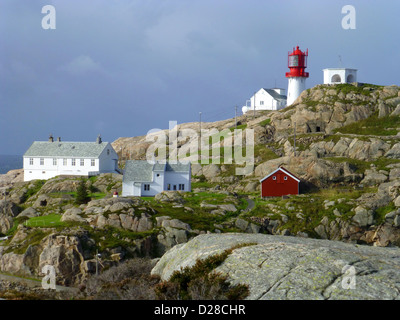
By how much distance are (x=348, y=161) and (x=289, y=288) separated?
2290 inches

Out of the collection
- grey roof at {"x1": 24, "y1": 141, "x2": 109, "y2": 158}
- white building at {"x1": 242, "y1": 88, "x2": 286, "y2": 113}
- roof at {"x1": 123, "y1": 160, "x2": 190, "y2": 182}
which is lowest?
roof at {"x1": 123, "y1": 160, "x2": 190, "y2": 182}

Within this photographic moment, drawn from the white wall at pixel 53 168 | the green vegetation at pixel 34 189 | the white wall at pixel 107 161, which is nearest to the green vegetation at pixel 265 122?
the white wall at pixel 107 161

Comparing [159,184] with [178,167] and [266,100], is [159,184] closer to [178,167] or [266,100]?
[178,167]

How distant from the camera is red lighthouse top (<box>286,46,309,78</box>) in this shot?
4195 inches

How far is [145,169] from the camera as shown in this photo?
68.8 metres

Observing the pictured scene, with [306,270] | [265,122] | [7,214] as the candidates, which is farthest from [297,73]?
[306,270]

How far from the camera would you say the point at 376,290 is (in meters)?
16.1

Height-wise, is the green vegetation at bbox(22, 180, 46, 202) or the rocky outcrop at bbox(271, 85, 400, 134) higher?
the rocky outcrop at bbox(271, 85, 400, 134)

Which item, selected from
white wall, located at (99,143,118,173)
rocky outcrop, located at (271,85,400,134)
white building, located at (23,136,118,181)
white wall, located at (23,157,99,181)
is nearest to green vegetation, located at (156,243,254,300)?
white building, located at (23,136,118,181)

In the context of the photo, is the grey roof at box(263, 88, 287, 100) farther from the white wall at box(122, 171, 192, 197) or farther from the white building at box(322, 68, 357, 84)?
the white wall at box(122, 171, 192, 197)

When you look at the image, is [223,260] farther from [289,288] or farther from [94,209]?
[94,209]

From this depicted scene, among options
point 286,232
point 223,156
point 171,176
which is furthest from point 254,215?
point 223,156

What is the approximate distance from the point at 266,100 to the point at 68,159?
50362 mm

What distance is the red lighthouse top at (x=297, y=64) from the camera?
10656 centimetres
